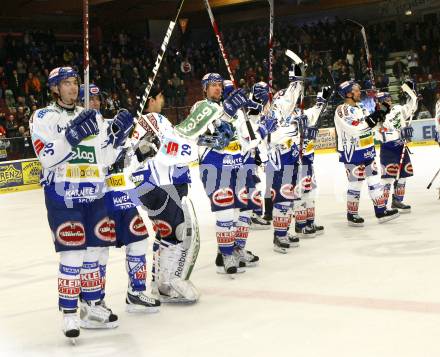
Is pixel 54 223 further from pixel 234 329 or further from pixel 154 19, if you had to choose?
pixel 154 19

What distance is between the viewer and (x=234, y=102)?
5191 mm

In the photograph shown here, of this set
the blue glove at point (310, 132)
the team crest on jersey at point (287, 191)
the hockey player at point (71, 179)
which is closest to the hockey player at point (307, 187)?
the blue glove at point (310, 132)

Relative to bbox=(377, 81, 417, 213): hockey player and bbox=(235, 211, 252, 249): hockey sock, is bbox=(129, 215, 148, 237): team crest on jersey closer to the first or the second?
bbox=(235, 211, 252, 249): hockey sock

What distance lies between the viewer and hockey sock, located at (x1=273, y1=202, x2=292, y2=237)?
21.0ft

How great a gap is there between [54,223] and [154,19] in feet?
74.6

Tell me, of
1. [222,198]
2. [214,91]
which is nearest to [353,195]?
[222,198]

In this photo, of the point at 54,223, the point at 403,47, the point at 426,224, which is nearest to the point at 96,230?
the point at 54,223

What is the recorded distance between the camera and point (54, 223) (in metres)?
4.07

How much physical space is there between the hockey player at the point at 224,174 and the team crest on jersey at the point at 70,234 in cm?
148

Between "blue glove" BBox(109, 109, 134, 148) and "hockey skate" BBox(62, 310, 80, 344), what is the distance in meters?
1.01

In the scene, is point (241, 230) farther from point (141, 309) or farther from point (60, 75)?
point (60, 75)

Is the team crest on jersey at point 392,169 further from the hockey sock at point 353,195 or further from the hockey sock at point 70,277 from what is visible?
the hockey sock at point 70,277

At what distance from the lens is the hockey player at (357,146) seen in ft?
24.6

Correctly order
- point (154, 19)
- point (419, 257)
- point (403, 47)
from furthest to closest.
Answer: point (154, 19)
point (403, 47)
point (419, 257)
